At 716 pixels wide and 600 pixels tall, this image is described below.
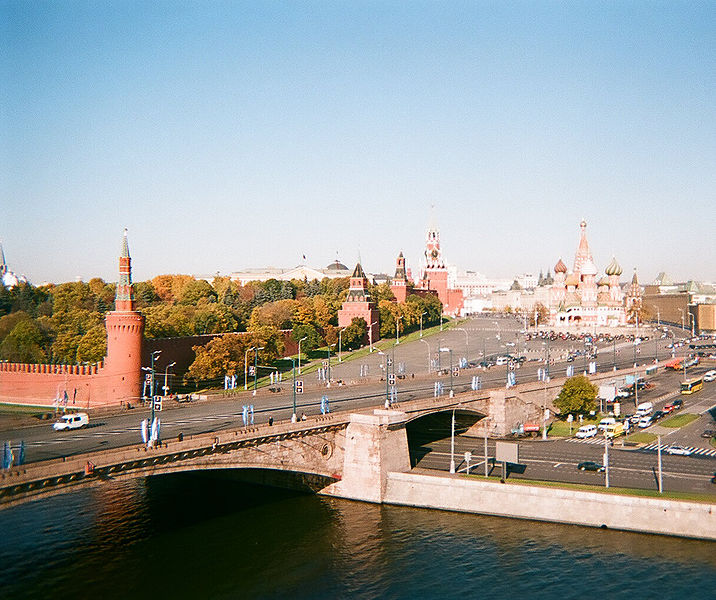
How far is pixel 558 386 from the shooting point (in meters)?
84.8

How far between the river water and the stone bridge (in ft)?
8.87

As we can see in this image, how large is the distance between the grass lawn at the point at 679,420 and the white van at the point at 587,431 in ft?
23.6

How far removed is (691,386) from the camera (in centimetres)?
9256

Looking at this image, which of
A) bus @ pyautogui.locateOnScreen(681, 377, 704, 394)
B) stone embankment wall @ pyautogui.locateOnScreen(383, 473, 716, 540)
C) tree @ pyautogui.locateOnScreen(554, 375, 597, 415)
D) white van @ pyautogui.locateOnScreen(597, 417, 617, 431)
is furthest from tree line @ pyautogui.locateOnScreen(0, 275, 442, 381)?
bus @ pyautogui.locateOnScreen(681, 377, 704, 394)

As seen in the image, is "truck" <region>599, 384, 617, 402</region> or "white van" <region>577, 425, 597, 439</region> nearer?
"white van" <region>577, 425, 597, 439</region>

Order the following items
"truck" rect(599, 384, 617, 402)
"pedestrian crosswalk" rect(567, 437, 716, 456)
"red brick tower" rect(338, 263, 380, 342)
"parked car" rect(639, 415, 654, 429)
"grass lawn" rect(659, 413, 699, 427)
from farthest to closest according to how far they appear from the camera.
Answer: "red brick tower" rect(338, 263, 380, 342) → "truck" rect(599, 384, 617, 402) → "grass lawn" rect(659, 413, 699, 427) → "parked car" rect(639, 415, 654, 429) → "pedestrian crosswalk" rect(567, 437, 716, 456)

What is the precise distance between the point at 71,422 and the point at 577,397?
160 feet

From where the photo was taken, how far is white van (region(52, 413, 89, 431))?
54531 mm

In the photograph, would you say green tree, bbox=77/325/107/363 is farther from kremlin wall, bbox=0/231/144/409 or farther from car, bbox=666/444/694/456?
car, bbox=666/444/694/456

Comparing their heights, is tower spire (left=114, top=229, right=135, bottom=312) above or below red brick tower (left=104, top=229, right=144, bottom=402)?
above

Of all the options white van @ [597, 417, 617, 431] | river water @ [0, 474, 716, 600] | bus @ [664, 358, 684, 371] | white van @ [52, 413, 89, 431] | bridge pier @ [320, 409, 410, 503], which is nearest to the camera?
river water @ [0, 474, 716, 600]

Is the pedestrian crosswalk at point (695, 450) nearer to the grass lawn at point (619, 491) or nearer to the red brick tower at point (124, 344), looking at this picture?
the grass lawn at point (619, 491)

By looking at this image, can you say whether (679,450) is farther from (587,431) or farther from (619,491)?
(619,491)

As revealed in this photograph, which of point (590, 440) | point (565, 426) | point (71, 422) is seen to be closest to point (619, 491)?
point (590, 440)
